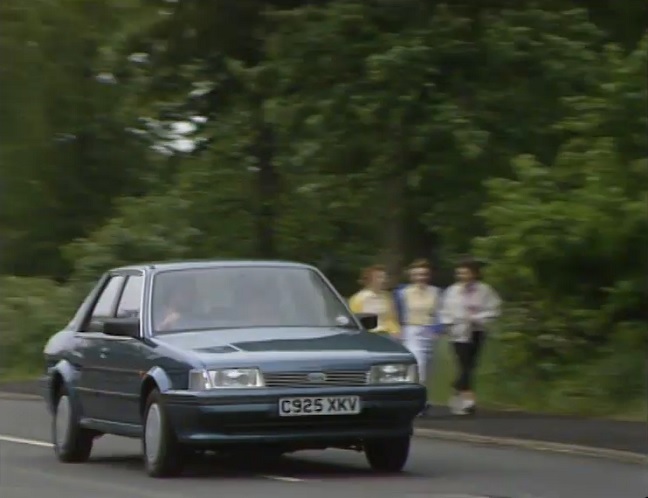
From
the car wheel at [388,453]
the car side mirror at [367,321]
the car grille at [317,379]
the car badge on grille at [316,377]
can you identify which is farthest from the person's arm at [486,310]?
the car badge on grille at [316,377]

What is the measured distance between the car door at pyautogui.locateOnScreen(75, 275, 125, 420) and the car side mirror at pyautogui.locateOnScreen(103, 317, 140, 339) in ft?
1.44

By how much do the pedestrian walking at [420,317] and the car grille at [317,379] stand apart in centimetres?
723

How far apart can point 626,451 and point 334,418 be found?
3139 mm

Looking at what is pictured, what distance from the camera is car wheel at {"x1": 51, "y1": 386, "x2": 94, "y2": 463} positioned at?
49.7 feet

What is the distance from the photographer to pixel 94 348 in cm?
1473

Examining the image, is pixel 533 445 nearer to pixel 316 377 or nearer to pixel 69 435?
pixel 69 435

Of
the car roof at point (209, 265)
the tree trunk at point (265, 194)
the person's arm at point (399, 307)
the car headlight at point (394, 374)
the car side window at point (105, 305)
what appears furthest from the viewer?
the tree trunk at point (265, 194)

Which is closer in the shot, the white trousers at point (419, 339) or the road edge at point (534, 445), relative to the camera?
the road edge at point (534, 445)

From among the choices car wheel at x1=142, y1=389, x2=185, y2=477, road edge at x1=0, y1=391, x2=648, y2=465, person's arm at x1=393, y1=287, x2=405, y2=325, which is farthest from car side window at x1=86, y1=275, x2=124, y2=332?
person's arm at x1=393, y1=287, x2=405, y2=325

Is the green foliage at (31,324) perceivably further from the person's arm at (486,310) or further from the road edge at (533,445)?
the road edge at (533,445)

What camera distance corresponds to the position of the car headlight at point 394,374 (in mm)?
12984

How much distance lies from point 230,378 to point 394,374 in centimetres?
110

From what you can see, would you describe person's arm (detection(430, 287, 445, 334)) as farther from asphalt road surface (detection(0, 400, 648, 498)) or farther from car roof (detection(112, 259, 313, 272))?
car roof (detection(112, 259, 313, 272))

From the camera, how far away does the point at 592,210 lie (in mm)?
20859
